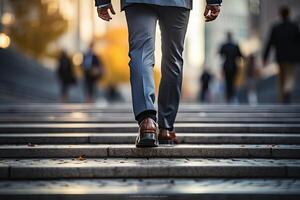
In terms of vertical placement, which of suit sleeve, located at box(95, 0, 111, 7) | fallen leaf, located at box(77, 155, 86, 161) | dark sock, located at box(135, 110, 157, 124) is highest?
suit sleeve, located at box(95, 0, 111, 7)

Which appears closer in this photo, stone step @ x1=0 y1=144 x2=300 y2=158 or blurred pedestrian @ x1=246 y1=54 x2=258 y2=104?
stone step @ x1=0 y1=144 x2=300 y2=158

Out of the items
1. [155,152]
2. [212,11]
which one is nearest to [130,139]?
[155,152]

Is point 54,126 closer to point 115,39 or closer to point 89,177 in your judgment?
point 89,177

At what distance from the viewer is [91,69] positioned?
17062mm

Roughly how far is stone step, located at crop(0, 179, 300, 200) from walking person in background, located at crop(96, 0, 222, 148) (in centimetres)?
76

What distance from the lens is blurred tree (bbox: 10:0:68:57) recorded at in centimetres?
3369

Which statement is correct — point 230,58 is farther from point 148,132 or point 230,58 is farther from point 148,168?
point 148,168

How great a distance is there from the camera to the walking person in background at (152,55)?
15.3 feet

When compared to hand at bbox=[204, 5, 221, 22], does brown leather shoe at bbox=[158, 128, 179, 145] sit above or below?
below

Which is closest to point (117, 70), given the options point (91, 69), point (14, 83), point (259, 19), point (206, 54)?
point (259, 19)

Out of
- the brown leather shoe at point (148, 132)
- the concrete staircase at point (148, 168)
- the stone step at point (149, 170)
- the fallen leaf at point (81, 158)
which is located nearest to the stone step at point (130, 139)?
the concrete staircase at point (148, 168)

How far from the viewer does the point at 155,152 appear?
471 centimetres

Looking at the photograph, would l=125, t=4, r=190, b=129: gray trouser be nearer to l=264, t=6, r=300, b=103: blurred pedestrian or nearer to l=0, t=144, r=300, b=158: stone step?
l=0, t=144, r=300, b=158: stone step

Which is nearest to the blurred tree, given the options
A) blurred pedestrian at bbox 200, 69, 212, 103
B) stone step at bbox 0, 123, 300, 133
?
blurred pedestrian at bbox 200, 69, 212, 103
